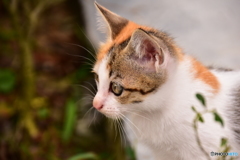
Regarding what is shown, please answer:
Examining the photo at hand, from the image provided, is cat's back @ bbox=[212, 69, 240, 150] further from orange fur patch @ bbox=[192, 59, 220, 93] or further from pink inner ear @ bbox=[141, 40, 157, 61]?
pink inner ear @ bbox=[141, 40, 157, 61]

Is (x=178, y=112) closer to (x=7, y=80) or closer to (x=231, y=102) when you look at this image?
(x=231, y=102)

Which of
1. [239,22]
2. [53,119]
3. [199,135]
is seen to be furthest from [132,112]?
[53,119]

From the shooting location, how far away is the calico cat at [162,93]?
1713 millimetres

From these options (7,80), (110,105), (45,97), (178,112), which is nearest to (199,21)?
(178,112)

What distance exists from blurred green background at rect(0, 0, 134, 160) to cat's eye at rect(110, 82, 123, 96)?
46.0 inches

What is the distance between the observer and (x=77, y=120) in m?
3.33

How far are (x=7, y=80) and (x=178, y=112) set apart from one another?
2.01 metres

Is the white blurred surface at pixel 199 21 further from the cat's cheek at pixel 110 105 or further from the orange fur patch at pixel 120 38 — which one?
the cat's cheek at pixel 110 105

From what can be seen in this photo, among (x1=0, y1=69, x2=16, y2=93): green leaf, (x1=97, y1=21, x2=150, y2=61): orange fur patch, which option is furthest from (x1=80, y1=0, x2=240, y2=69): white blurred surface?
(x1=0, y1=69, x2=16, y2=93): green leaf

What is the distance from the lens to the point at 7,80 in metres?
3.48

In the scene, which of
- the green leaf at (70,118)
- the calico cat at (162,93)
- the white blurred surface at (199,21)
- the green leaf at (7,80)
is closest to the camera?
the calico cat at (162,93)

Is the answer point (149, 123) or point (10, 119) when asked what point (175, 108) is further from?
point (10, 119)

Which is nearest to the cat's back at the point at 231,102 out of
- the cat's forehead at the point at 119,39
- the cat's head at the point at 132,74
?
the cat's head at the point at 132,74

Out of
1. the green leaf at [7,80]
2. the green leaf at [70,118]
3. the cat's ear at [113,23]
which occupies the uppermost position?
the cat's ear at [113,23]
